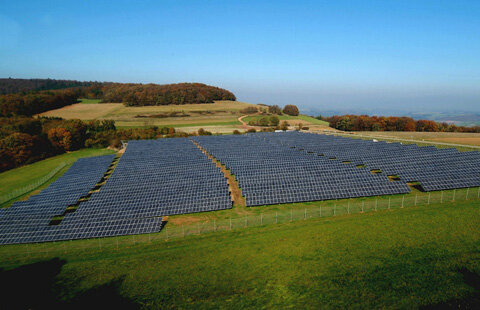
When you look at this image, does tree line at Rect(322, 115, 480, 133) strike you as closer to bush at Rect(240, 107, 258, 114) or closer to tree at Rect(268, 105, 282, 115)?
tree at Rect(268, 105, 282, 115)

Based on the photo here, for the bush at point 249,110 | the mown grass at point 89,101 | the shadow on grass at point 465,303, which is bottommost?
the shadow on grass at point 465,303

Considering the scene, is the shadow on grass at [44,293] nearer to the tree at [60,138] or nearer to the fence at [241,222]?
the fence at [241,222]

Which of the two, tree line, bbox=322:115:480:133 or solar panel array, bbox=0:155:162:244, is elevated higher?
tree line, bbox=322:115:480:133

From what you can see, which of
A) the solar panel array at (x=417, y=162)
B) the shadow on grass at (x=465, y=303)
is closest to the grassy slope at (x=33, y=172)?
Answer: the solar panel array at (x=417, y=162)

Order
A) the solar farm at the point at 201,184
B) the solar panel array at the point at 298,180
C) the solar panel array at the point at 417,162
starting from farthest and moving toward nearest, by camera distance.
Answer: the solar panel array at the point at 417,162 → the solar panel array at the point at 298,180 → the solar farm at the point at 201,184

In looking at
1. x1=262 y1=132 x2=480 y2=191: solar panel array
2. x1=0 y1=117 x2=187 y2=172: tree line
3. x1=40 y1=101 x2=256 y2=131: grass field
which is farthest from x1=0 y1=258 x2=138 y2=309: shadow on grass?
x1=40 y1=101 x2=256 y2=131: grass field

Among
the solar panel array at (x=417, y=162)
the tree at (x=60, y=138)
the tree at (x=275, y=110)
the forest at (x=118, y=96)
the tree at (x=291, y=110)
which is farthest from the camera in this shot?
the tree at (x=291, y=110)
